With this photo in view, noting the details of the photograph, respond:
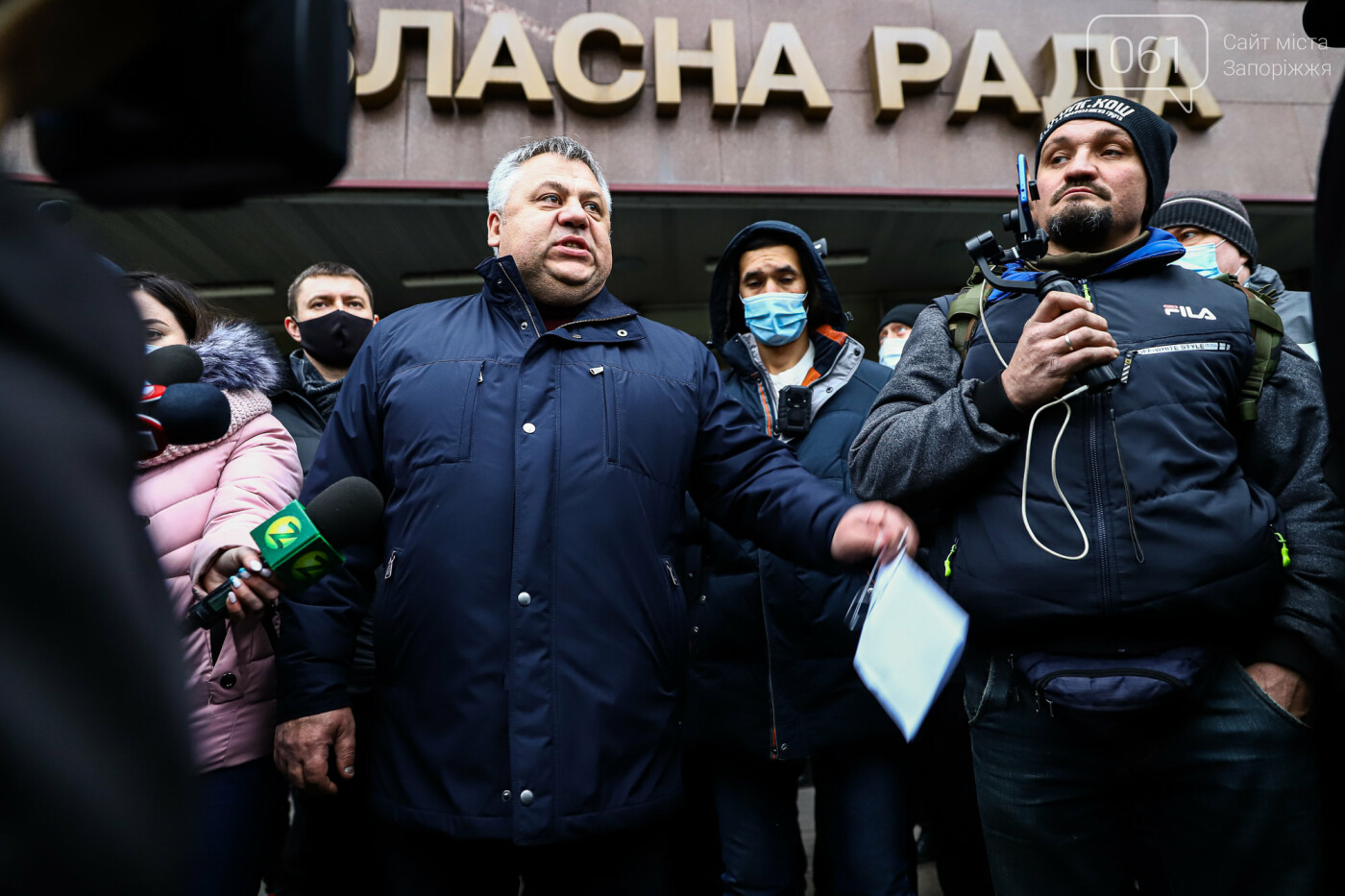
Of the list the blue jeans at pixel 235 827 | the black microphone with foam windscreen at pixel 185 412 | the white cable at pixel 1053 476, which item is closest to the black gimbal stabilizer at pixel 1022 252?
the white cable at pixel 1053 476

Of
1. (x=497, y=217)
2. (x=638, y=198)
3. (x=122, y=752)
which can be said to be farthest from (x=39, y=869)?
(x=638, y=198)

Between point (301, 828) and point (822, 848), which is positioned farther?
point (301, 828)

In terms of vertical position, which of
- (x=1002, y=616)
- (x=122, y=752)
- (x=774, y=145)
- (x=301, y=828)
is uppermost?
(x=774, y=145)

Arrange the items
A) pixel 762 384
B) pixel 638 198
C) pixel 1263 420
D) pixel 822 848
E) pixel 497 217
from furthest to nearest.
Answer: pixel 638 198
pixel 762 384
pixel 822 848
pixel 497 217
pixel 1263 420

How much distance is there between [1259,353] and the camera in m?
2.19

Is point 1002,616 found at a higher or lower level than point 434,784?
higher

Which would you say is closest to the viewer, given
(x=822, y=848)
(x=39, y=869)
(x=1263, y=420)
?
(x=39, y=869)

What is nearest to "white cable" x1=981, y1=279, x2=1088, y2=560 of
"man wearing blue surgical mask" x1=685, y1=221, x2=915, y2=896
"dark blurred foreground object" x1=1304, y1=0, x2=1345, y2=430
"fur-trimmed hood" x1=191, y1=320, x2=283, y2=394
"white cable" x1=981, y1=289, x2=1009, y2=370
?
"white cable" x1=981, y1=289, x2=1009, y2=370

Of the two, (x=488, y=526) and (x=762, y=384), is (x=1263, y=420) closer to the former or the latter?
(x=762, y=384)

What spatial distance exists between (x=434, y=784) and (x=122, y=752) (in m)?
1.46

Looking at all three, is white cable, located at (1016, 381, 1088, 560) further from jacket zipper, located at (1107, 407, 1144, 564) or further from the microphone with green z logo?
the microphone with green z logo

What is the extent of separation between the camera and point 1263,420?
7.12ft

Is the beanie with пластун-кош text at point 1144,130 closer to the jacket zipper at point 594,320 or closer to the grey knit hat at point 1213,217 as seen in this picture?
the grey knit hat at point 1213,217

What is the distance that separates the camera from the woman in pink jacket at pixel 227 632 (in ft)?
6.46
